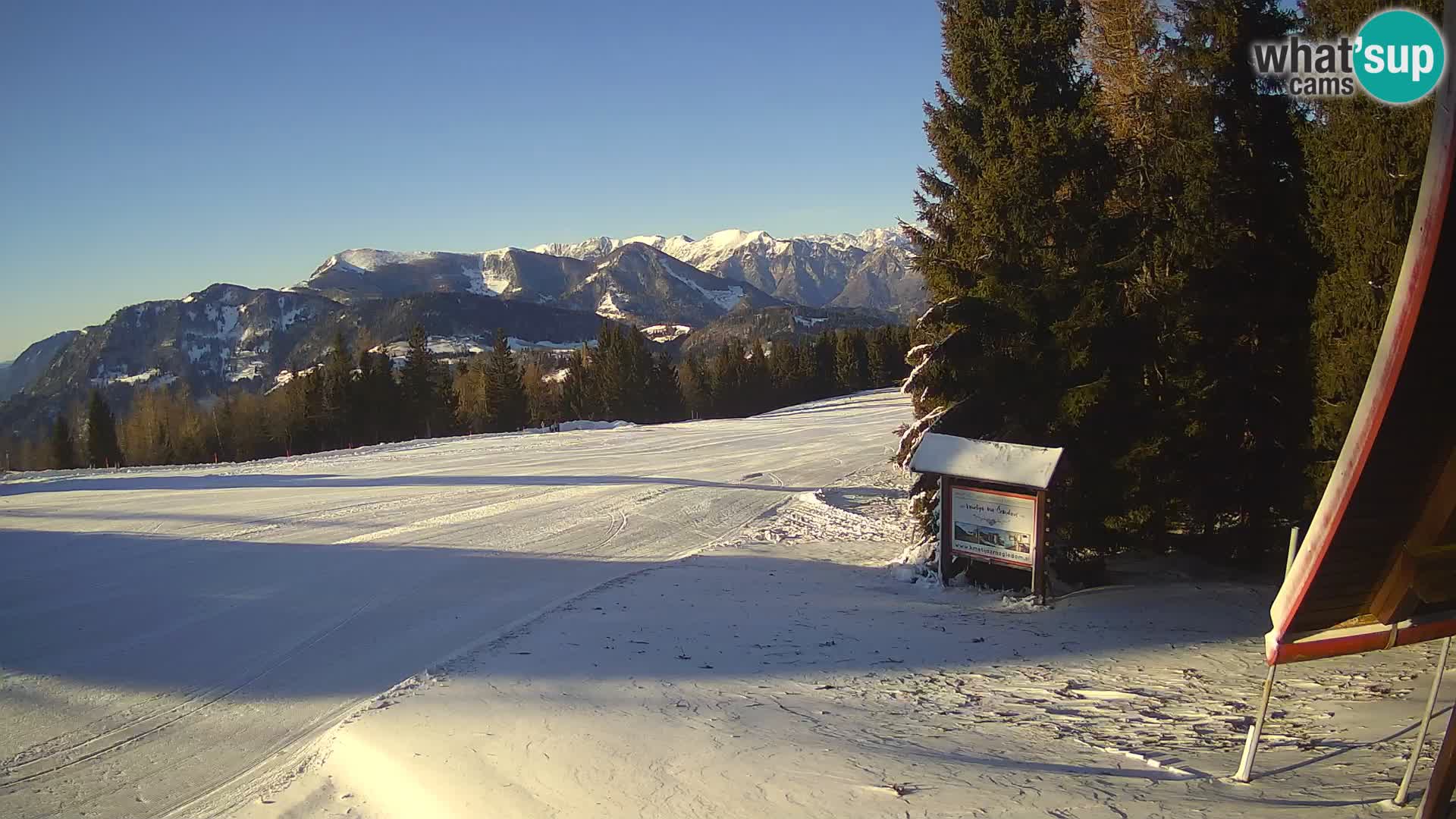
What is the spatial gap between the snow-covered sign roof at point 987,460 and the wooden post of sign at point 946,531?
13.5 inches

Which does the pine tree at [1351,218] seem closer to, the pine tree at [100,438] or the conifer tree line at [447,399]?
the conifer tree line at [447,399]

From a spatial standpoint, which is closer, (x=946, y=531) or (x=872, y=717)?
(x=872, y=717)

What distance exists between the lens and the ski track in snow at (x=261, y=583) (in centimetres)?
857

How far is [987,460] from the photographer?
13.2 metres

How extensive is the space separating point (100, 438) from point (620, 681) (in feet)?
247

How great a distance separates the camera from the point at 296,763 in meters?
7.82

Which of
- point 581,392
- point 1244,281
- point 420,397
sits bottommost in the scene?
point 581,392

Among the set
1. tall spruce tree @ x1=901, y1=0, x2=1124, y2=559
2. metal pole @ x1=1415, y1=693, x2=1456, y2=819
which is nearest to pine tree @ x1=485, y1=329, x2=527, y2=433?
tall spruce tree @ x1=901, y1=0, x2=1124, y2=559

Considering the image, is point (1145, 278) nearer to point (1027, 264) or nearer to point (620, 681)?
point (1027, 264)

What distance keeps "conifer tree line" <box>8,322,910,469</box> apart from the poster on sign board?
53.1 m

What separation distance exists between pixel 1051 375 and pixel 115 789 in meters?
13.3

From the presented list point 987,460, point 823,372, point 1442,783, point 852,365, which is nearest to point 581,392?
point 823,372

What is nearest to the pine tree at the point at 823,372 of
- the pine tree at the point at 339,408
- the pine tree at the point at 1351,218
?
the pine tree at the point at 339,408

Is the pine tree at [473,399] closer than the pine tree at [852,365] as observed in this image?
Yes
